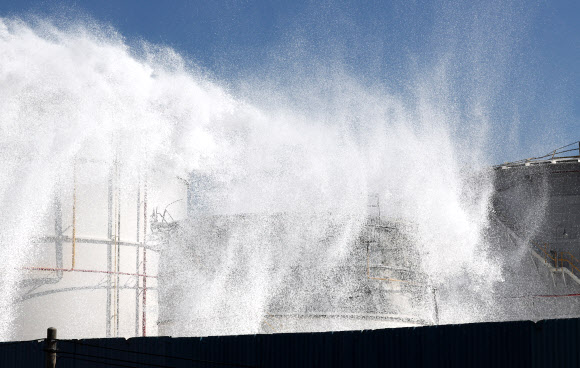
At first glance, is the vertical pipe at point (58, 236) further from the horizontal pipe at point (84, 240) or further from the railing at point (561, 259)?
the railing at point (561, 259)

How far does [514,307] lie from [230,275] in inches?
563

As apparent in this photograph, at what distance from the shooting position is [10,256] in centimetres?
2064

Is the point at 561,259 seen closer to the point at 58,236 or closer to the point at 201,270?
the point at 201,270

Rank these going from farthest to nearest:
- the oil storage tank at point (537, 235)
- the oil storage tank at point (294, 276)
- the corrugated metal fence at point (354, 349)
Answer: the oil storage tank at point (537, 235) → the oil storage tank at point (294, 276) → the corrugated metal fence at point (354, 349)

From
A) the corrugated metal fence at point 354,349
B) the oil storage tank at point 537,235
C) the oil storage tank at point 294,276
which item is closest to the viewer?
the corrugated metal fence at point 354,349

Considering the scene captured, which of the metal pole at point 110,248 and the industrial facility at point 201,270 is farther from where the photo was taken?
the metal pole at point 110,248

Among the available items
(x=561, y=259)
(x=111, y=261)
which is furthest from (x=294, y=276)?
(x=561, y=259)

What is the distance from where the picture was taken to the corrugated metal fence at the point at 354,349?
442 inches

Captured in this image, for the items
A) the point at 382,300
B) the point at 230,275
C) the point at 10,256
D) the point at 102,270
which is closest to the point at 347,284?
the point at 382,300

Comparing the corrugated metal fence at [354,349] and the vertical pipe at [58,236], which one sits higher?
the vertical pipe at [58,236]

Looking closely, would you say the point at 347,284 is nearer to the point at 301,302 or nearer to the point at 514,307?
the point at 301,302

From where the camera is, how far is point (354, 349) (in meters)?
11.9

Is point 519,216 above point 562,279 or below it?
above

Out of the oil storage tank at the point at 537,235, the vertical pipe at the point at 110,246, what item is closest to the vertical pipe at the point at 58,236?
the vertical pipe at the point at 110,246
